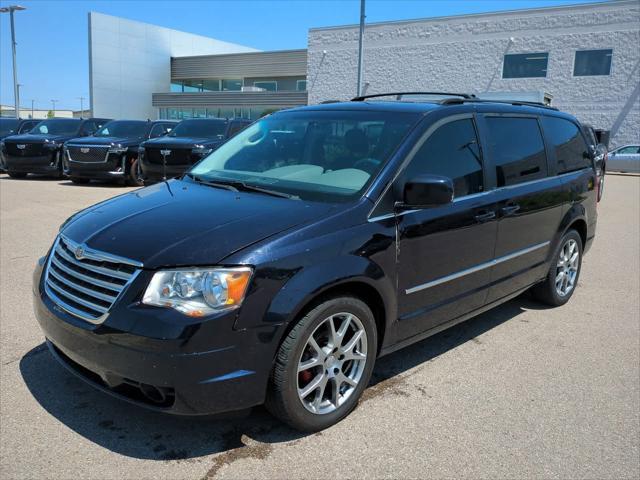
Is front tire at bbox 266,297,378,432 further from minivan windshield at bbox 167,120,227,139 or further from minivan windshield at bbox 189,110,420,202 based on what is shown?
minivan windshield at bbox 167,120,227,139

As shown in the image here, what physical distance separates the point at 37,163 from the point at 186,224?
13907 mm

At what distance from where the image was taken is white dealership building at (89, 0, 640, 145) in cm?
2992

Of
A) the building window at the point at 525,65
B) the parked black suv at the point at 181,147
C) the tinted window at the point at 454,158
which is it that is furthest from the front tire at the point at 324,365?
the building window at the point at 525,65

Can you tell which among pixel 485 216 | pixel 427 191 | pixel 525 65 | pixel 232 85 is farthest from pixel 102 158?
pixel 232 85

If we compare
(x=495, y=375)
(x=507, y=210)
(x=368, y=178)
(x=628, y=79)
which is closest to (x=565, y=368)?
(x=495, y=375)

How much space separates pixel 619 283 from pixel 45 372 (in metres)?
6.03

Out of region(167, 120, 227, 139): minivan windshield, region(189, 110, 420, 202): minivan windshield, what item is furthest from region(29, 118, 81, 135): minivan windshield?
region(189, 110, 420, 202): minivan windshield

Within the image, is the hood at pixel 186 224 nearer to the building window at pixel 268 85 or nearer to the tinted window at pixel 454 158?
the tinted window at pixel 454 158

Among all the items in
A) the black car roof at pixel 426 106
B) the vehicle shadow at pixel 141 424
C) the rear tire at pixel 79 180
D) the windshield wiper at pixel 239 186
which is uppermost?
the black car roof at pixel 426 106

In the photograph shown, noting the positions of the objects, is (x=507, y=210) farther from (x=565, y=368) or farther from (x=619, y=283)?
(x=619, y=283)

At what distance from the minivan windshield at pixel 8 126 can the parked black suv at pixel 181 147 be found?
27.7ft

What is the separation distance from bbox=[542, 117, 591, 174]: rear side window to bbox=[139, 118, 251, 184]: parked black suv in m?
7.75

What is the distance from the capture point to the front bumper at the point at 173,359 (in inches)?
100

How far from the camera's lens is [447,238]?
12.0ft
